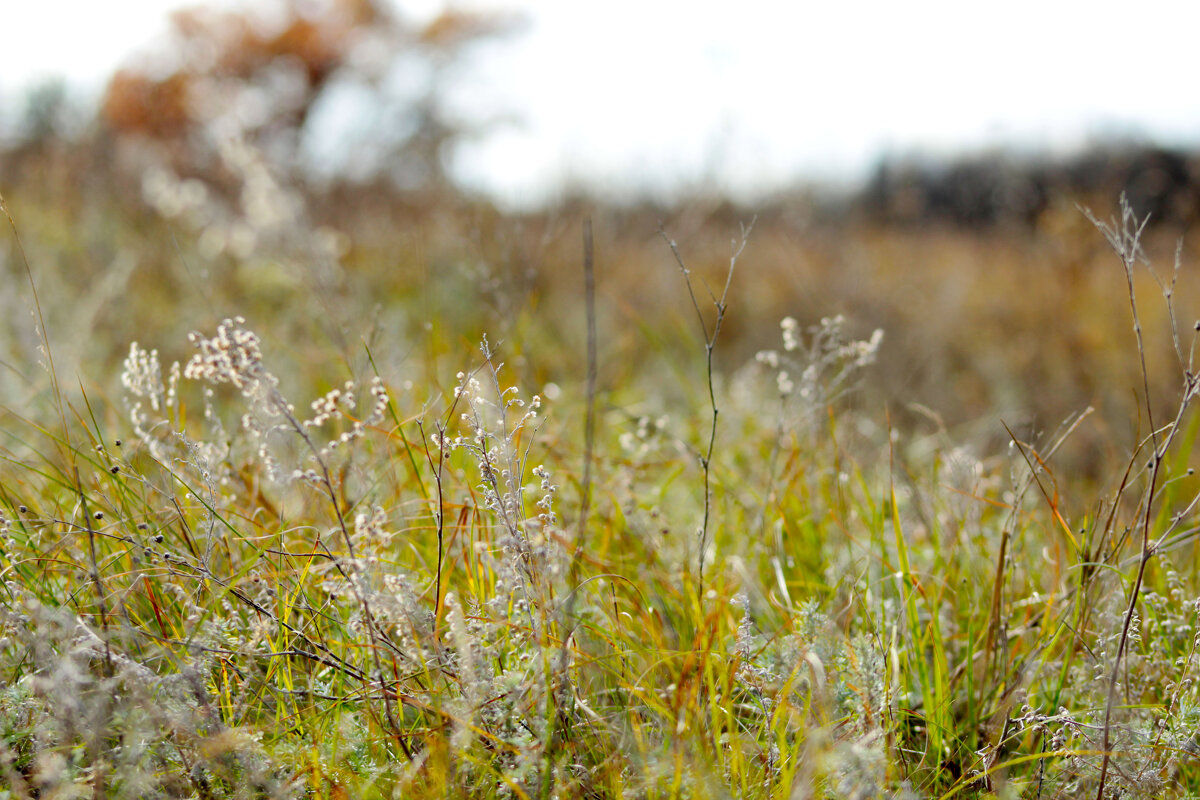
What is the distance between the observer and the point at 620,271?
627 cm

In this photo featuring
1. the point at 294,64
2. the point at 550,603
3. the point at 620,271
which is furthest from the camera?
the point at 294,64

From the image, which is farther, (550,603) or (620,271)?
(620,271)

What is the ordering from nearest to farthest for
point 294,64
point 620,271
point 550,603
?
point 550,603 → point 620,271 → point 294,64

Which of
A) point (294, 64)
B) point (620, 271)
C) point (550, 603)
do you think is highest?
point (294, 64)

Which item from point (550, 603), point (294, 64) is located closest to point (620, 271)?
point (550, 603)

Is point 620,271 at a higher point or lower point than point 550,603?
higher

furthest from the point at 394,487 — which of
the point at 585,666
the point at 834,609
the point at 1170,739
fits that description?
the point at 1170,739

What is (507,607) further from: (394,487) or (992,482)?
(992,482)

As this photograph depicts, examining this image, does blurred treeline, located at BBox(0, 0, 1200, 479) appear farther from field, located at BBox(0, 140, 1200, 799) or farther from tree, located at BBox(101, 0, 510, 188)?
tree, located at BBox(101, 0, 510, 188)

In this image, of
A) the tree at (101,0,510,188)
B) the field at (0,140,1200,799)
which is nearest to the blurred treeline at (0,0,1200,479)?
the field at (0,140,1200,799)

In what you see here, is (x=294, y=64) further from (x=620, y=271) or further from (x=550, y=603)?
(x=550, y=603)

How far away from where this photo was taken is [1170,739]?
1146 mm

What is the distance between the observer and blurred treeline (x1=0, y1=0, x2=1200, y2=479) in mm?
3371

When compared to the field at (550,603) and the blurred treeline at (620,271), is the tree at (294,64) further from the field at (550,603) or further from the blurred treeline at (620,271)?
the field at (550,603)
